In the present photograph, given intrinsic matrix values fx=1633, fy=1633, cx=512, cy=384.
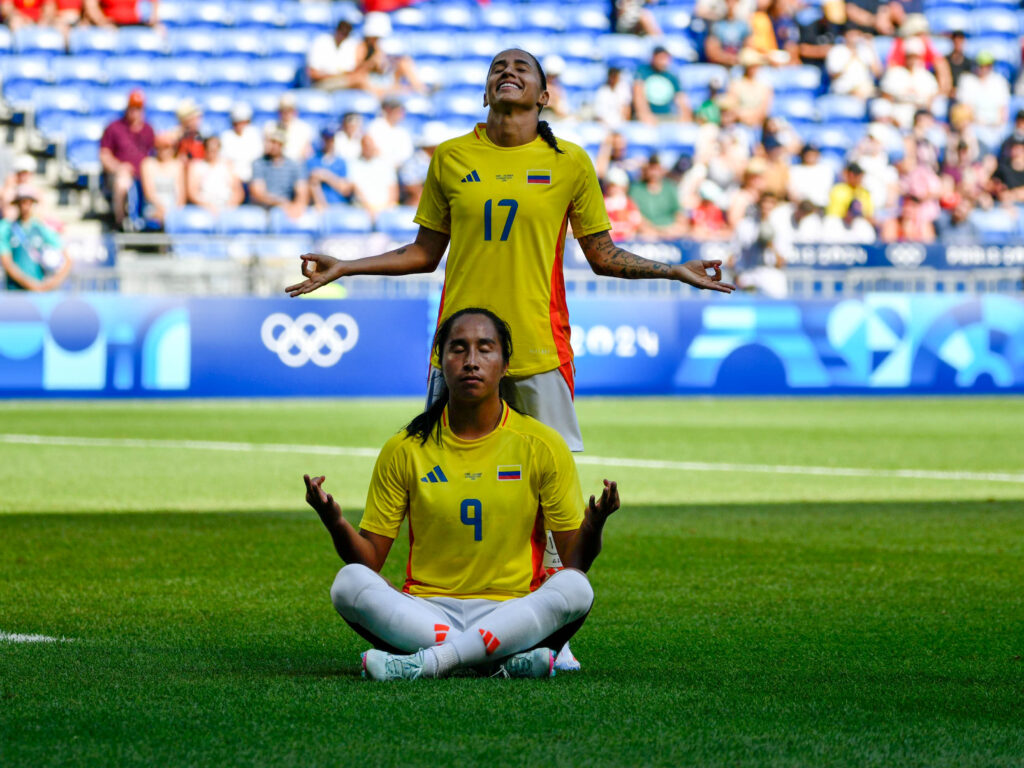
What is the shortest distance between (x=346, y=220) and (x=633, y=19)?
751 cm

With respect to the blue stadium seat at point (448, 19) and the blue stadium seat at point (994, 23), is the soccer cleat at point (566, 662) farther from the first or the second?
the blue stadium seat at point (994, 23)

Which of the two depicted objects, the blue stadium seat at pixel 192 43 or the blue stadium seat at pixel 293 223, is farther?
the blue stadium seat at pixel 192 43

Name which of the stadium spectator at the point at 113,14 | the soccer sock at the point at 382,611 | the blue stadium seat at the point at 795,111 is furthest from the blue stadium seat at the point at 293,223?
the soccer sock at the point at 382,611

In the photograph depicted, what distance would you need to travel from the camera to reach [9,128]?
71.6ft

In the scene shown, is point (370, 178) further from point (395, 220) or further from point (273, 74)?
point (273, 74)

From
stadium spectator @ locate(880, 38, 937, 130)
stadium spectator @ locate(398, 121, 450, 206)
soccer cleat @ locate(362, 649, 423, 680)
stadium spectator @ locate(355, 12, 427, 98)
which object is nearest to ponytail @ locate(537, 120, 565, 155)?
soccer cleat @ locate(362, 649, 423, 680)

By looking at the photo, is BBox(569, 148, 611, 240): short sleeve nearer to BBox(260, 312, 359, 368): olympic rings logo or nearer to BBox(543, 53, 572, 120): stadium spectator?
BBox(260, 312, 359, 368): olympic rings logo

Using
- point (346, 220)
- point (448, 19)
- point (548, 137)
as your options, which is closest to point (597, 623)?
point (548, 137)

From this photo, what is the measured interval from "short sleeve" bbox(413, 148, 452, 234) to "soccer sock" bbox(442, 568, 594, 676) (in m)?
1.40

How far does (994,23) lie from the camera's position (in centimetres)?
2766

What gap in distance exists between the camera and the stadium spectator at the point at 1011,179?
24.1 m

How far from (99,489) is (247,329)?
760 cm

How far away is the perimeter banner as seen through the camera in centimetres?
1742

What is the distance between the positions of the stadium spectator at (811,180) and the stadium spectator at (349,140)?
6.04m
